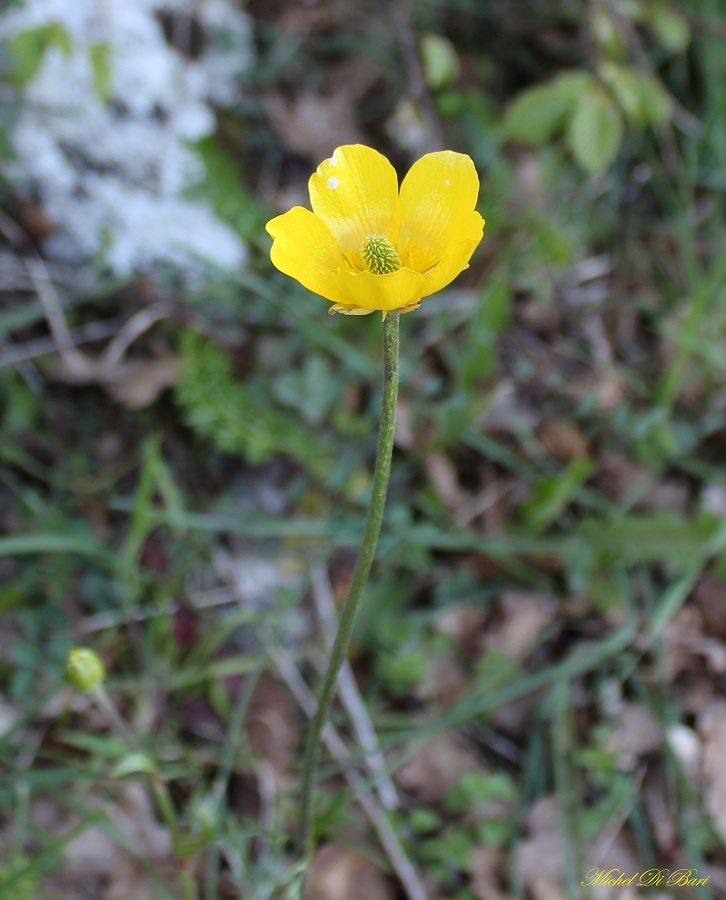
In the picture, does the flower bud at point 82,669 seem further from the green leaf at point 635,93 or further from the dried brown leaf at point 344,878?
the green leaf at point 635,93

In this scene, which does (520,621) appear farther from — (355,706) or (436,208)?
(436,208)

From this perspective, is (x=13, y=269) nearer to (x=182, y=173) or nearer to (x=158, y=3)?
(x=182, y=173)

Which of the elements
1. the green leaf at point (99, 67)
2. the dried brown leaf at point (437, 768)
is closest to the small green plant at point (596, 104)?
the green leaf at point (99, 67)

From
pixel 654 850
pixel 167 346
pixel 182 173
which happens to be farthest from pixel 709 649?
pixel 182 173

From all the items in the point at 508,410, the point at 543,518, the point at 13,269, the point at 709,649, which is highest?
the point at 13,269

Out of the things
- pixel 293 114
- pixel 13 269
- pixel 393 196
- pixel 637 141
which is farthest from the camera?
pixel 637 141

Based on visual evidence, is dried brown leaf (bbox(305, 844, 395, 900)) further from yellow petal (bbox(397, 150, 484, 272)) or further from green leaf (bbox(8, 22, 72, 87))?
green leaf (bbox(8, 22, 72, 87))

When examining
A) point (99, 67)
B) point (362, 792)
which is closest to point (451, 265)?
point (362, 792)
